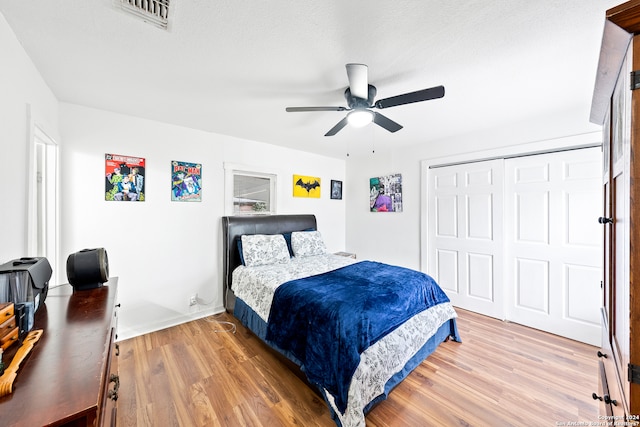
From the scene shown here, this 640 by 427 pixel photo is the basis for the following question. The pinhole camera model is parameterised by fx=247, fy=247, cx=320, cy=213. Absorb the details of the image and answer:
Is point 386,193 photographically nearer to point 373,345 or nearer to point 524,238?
point 524,238

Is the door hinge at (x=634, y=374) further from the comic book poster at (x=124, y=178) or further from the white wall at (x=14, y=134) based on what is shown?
the comic book poster at (x=124, y=178)

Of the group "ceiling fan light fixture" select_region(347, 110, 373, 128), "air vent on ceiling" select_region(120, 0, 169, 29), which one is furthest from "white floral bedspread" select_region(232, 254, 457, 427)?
"air vent on ceiling" select_region(120, 0, 169, 29)

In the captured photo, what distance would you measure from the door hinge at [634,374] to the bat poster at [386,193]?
3350 millimetres

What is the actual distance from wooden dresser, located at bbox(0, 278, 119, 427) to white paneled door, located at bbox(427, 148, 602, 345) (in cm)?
364

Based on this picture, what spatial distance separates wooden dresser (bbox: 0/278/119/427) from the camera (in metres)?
0.61

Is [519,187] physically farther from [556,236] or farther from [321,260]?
[321,260]

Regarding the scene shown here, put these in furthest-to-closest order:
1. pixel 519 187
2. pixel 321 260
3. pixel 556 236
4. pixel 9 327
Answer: pixel 321 260
pixel 519 187
pixel 556 236
pixel 9 327

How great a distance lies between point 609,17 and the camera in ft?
2.27

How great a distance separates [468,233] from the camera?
3293mm

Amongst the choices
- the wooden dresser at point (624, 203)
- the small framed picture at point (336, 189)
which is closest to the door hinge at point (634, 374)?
the wooden dresser at point (624, 203)

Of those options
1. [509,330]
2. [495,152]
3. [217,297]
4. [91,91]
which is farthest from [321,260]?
[91,91]

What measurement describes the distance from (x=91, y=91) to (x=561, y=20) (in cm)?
336

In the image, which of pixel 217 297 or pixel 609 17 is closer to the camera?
pixel 609 17

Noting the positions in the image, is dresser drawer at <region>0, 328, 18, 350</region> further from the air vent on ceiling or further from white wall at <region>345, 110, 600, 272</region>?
white wall at <region>345, 110, 600, 272</region>
